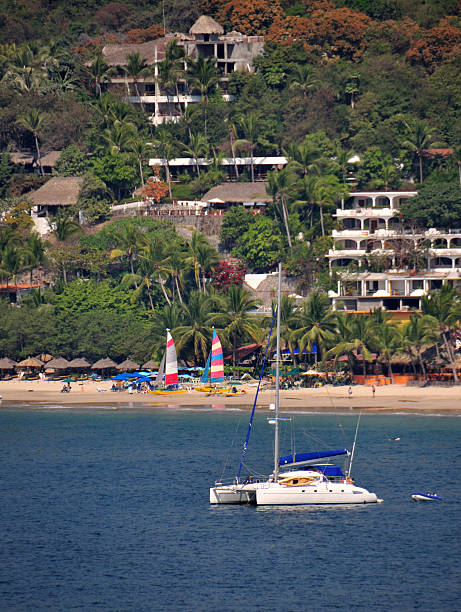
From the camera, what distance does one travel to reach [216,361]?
96438 mm

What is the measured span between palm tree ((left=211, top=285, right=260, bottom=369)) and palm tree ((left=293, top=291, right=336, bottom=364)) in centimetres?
489

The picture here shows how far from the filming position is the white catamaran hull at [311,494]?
60.4m

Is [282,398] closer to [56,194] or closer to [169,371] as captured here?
[169,371]

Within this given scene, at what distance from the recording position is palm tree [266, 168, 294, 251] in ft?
389

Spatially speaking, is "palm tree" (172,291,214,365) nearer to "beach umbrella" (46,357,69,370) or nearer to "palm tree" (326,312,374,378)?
"beach umbrella" (46,357,69,370)

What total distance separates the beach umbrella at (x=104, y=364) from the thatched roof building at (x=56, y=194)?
90.5ft

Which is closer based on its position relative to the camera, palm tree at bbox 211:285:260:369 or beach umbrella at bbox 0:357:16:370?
palm tree at bbox 211:285:260:369

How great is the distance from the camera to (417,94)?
449 feet

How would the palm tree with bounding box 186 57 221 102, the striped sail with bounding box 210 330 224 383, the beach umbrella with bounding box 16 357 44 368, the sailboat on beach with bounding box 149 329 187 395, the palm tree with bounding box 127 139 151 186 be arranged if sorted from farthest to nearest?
the palm tree with bounding box 186 57 221 102, the palm tree with bounding box 127 139 151 186, the beach umbrella with bounding box 16 357 44 368, the sailboat on beach with bounding box 149 329 187 395, the striped sail with bounding box 210 330 224 383

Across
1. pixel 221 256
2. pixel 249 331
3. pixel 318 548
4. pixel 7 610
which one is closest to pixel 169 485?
pixel 318 548

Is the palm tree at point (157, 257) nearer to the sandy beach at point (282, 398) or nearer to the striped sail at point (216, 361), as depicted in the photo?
the sandy beach at point (282, 398)

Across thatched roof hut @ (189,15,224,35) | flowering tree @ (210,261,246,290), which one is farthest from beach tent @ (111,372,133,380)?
thatched roof hut @ (189,15,224,35)

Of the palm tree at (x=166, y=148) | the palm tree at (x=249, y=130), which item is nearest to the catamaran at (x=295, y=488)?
the palm tree at (x=166, y=148)

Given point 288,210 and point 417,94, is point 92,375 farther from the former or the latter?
point 417,94
